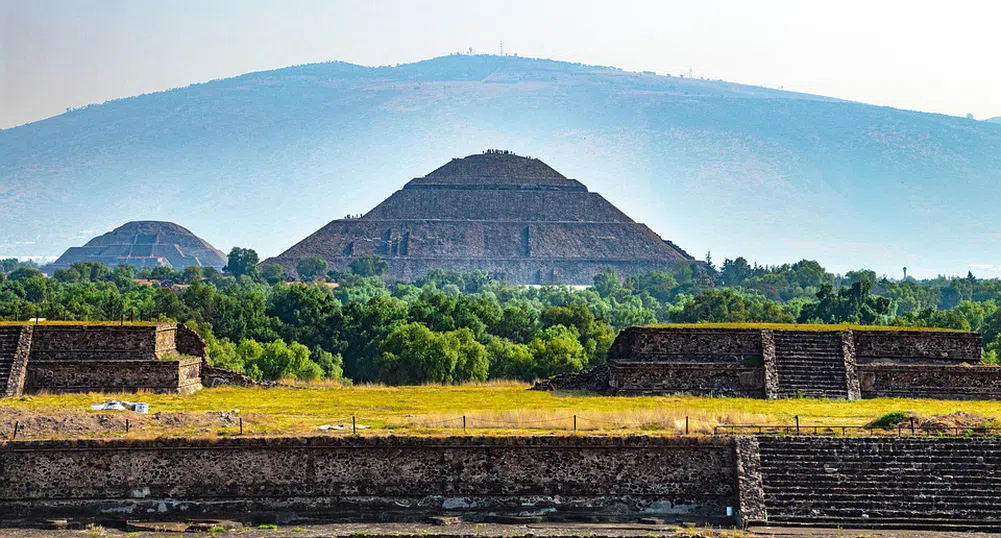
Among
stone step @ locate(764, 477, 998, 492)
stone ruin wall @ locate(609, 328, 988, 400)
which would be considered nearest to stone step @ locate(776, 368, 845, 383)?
stone ruin wall @ locate(609, 328, 988, 400)

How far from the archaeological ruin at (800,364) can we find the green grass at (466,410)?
125 centimetres

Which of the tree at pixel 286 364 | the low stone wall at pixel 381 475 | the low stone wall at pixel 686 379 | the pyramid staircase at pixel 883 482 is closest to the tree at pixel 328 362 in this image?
the tree at pixel 286 364

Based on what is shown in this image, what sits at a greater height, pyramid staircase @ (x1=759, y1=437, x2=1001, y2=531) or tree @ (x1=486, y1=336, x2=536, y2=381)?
tree @ (x1=486, y1=336, x2=536, y2=381)

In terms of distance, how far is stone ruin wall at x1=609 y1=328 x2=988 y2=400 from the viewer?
4528 centimetres

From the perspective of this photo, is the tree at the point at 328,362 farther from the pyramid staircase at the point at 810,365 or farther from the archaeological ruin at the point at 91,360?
the pyramid staircase at the point at 810,365

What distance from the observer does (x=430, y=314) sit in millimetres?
71562

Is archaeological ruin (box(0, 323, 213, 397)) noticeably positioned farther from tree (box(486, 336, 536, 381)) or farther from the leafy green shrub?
the leafy green shrub

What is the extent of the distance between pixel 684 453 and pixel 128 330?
18858 millimetres

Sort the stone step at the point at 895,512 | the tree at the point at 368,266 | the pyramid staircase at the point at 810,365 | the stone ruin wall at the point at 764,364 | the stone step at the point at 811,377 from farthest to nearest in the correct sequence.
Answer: the tree at the point at 368,266 < the stone ruin wall at the point at 764,364 < the stone step at the point at 811,377 < the pyramid staircase at the point at 810,365 < the stone step at the point at 895,512

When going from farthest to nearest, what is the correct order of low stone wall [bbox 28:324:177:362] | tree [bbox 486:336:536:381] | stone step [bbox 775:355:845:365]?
tree [bbox 486:336:536:381] < low stone wall [bbox 28:324:177:362] < stone step [bbox 775:355:845:365]

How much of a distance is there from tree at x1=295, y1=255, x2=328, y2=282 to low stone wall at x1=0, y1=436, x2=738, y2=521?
14370cm

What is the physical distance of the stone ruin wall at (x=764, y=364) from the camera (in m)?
45.3

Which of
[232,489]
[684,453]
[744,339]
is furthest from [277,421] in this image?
[744,339]

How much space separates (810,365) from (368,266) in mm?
146074
